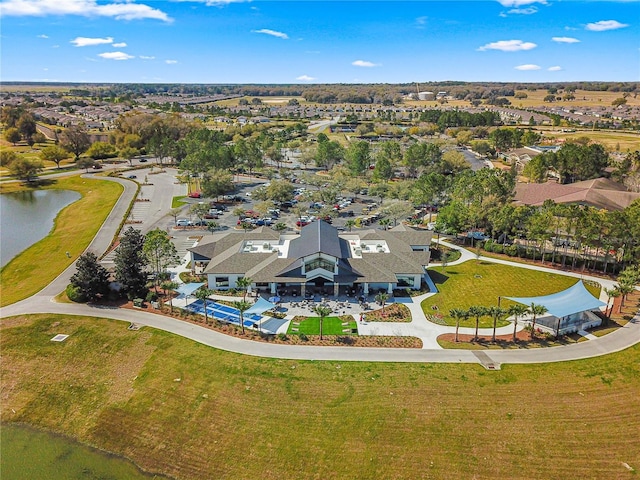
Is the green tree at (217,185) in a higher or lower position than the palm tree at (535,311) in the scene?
higher

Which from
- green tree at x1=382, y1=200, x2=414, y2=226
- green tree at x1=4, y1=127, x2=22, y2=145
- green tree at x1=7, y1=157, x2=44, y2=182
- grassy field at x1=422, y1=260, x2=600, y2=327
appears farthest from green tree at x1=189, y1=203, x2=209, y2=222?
green tree at x1=4, y1=127, x2=22, y2=145

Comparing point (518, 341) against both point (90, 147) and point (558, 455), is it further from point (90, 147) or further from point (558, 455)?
point (90, 147)

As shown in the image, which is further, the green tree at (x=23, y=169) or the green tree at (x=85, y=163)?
the green tree at (x=85, y=163)

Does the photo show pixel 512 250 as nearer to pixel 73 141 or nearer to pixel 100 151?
pixel 100 151

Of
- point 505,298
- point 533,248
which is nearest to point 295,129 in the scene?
point 533,248

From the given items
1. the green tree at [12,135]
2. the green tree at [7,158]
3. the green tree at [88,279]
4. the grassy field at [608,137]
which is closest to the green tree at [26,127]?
the green tree at [12,135]

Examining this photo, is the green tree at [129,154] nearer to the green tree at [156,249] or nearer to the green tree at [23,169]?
the green tree at [23,169]

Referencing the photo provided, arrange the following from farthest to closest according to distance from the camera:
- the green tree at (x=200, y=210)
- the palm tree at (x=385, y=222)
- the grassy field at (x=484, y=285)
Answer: the green tree at (x=200, y=210) < the palm tree at (x=385, y=222) < the grassy field at (x=484, y=285)
